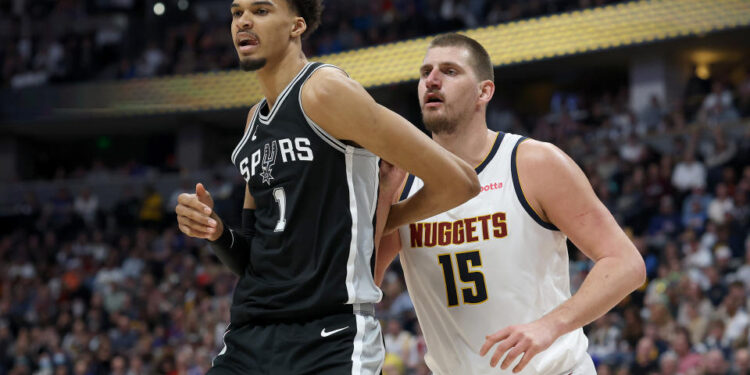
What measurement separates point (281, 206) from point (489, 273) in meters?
1.23

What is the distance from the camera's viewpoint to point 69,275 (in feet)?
58.9

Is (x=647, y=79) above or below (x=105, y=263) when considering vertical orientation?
above

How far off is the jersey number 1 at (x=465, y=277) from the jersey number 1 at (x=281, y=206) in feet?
3.64

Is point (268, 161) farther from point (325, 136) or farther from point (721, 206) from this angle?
point (721, 206)

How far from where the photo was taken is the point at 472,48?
4.29 meters

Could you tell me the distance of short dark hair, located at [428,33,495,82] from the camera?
426cm

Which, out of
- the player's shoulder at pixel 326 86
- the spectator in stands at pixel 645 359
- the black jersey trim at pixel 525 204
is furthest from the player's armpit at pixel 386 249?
the spectator in stands at pixel 645 359

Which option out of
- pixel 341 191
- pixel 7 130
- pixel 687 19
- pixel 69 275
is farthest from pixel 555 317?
pixel 7 130

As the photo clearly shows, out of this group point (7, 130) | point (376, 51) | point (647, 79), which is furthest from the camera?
point (7, 130)

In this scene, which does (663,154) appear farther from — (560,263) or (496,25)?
(560,263)

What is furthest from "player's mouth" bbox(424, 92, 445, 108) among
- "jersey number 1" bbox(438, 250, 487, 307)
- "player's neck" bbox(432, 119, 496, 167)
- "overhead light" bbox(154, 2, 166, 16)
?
"overhead light" bbox(154, 2, 166, 16)

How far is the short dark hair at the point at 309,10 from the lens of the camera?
3.43 metres

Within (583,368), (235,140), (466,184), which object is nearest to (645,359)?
(583,368)

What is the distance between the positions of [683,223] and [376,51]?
973 cm
